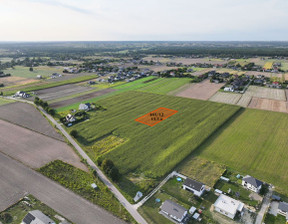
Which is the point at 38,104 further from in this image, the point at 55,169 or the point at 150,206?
the point at 150,206

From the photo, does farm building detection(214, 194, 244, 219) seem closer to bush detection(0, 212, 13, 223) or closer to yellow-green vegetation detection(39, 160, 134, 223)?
yellow-green vegetation detection(39, 160, 134, 223)

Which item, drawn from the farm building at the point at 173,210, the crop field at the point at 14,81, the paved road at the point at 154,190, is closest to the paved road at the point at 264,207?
the farm building at the point at 173,210

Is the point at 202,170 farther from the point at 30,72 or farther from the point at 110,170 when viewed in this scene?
the point at 30,72

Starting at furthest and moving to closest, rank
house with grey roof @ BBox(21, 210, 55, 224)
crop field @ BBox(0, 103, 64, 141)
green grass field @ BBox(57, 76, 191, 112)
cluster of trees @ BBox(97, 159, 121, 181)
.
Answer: green grass field @ BBox(57, 76, 191, 112) < crop field @ BBox(0, 103, 64, 141) < cluster of trees @ BBox(97, 159, 121, 181) < house with grey roof @ BBox(21, 210, 55, 224)

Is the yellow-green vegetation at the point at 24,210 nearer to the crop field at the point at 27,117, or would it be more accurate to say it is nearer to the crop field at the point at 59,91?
the crop field at the point at 27,117

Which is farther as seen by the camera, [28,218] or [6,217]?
[6,217]

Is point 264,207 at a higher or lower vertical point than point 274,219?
higher

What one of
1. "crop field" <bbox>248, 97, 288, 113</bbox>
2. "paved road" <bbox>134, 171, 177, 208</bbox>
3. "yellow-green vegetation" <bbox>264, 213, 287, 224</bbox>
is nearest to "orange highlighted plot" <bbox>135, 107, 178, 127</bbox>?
"paved road" <bbox>134, 171, 177, 208</bbox>

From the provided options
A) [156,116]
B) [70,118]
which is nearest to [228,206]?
[156,116]
